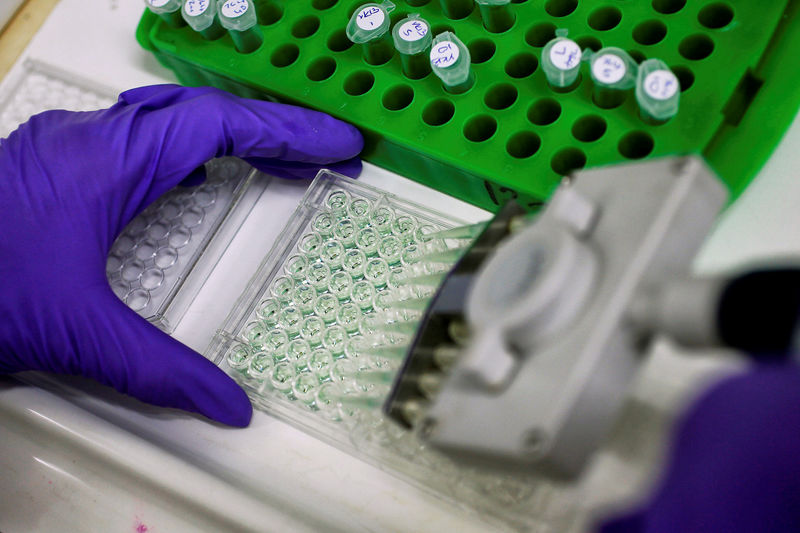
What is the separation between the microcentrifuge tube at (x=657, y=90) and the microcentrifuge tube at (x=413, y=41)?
309 mm

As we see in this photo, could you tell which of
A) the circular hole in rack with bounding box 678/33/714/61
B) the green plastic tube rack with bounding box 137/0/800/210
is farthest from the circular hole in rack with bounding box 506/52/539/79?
the circular hole in rack with bounding box 678/33/714/61

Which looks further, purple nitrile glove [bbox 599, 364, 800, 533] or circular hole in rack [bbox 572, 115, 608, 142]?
circular hole in rack [bbox 572, 115, 608, 142]

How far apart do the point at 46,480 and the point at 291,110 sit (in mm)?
660

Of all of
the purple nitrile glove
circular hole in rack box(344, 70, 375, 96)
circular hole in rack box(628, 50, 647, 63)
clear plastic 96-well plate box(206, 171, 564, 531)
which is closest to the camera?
the purple nitrile glove

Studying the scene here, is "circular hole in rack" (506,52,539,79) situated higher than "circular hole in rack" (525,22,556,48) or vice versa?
"circular hole in rack" (525,22,556,48)

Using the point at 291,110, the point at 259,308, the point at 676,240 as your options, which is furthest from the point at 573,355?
the point at 291,110

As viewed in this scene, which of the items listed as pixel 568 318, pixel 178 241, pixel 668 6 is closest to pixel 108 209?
pixel 178 241

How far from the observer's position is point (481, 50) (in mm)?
1048

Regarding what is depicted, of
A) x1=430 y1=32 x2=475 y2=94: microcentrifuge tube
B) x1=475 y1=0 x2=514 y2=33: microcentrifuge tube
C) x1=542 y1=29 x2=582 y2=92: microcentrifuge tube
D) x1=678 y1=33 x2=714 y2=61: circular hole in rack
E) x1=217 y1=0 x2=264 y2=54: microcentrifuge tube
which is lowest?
x1=217 y1=0 x2=264 y2=54: microcentrifuge tube

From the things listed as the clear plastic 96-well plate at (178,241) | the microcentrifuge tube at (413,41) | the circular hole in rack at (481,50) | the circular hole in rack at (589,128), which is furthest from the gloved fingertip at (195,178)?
the circular hole in rack at (589,128)

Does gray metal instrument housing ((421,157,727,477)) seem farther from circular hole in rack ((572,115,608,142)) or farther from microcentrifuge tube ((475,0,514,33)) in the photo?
microcentrifuge tube ((475,0,514,33))

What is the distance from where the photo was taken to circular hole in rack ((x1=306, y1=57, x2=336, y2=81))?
109cm

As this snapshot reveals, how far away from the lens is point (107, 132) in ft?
3.37

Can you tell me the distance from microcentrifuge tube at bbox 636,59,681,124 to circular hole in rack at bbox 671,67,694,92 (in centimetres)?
5
